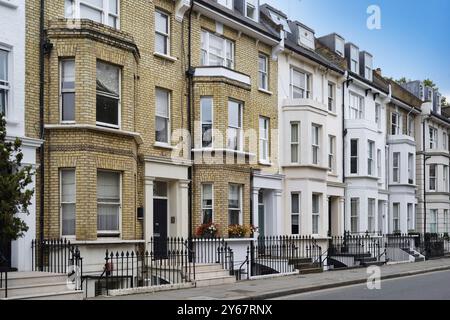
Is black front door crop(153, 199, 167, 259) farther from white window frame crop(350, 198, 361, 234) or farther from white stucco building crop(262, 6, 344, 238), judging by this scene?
white window frame crop(350, 198, 361, 234)

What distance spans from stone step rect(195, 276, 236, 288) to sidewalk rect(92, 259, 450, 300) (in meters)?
0.34

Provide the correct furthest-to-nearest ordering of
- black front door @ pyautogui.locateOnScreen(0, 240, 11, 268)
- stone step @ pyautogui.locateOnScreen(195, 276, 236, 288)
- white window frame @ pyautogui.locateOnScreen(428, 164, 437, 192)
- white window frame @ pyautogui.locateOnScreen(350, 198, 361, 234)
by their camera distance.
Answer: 1. white window frame @ pyautogui.locateOnScreen(428, 164, 437, 192)
2. white window frame @ pyautogui.locateOnScreen(350, 198, 361, 234)
3. stone step @ pyautogui.locateOnScreen(195, 276, 236, 288)
4. black front door @ pyautogui.locateOnScreen(0, 240, 11, 268)

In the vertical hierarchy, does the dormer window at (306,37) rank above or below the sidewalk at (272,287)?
above

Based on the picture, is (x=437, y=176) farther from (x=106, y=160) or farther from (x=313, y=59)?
(x=106, y=160)

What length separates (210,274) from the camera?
1958cm

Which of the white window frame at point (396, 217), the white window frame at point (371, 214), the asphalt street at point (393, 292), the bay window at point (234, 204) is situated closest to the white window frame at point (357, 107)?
the white window frame at point (371, 214)

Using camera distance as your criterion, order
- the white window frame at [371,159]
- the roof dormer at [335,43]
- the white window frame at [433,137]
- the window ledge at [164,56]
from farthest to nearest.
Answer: the white window frame at [433,137] → the roof dormer at [335,43] → the white window frame at [371,159] → the window ledge at [164,56]

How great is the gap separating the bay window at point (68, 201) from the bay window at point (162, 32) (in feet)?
19.2

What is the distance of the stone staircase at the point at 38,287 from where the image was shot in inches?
541

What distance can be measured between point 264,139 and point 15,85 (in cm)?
1202

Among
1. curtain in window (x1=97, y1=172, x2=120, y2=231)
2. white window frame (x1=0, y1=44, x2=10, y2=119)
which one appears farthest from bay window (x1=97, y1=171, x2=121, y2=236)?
white window frame (x1=0, y1=44, x2=10, y2=119)

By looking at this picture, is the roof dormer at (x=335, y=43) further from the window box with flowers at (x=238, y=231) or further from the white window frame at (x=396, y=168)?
the window box with flowers at (x=238, y=231)

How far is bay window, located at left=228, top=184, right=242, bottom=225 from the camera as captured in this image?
2297 cm

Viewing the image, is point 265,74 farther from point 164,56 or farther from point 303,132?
point 164,56
